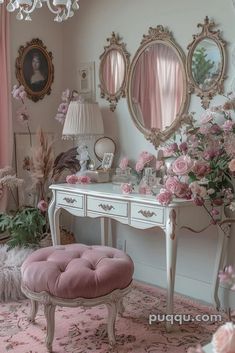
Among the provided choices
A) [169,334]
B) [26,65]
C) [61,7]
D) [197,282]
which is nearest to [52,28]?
[26,65]

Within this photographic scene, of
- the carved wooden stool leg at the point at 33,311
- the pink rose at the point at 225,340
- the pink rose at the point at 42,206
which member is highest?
the pink rose at the point at 225,340

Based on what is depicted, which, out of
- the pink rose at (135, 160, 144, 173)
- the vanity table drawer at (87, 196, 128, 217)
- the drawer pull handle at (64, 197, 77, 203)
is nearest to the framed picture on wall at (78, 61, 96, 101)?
the pink rose at (135, 160, 144, 173)

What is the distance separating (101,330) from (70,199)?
3.42 feet

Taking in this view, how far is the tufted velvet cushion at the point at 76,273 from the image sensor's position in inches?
90.5

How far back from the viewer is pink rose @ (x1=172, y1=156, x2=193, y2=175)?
2.60 metres

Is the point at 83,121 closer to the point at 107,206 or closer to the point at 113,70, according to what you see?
the point at 113,70

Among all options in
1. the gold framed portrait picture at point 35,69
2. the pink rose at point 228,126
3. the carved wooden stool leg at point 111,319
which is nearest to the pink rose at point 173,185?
the pink rose at point 228,126

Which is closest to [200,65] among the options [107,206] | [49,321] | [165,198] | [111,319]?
[165,198]

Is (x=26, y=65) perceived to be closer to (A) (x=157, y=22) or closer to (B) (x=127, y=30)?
(B) (x=127, y=30)

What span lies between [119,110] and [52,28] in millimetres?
1184

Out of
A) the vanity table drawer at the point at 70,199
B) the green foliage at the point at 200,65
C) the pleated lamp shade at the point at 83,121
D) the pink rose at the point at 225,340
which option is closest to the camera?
the pink rose at the point at 225,340

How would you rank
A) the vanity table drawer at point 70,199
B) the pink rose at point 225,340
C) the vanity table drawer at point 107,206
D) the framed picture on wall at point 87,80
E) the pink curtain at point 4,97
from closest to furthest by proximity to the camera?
the pink rose at point 225,340
the vanity table drawer at point 107,206
the vanity table drawer at point 70,199
the pink curtain at point 4,97
the framed picture on wall at point 87,80

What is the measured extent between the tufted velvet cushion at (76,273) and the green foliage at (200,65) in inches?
54.6

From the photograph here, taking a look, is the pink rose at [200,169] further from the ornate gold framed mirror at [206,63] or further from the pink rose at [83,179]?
the pink rose at [83,179]
